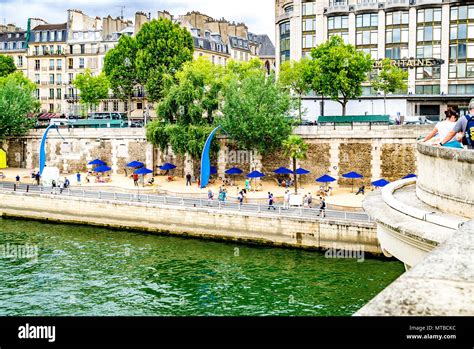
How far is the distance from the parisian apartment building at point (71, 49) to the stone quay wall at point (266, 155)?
2556 cm

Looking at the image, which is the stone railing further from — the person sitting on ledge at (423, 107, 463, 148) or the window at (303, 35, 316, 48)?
the window at (303, 35, 316, 48)

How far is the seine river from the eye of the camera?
1005 inches

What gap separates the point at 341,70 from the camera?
5550cm

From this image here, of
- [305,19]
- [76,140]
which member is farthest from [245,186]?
[305,19]

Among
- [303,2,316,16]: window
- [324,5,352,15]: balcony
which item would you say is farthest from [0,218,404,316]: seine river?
[303,2,316,16]: window

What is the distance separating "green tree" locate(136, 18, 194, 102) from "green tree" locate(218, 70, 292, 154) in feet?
70.5

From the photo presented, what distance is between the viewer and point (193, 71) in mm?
52812

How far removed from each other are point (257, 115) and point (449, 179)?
117 feet

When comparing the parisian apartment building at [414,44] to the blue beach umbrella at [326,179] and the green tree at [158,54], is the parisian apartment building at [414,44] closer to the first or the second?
the green tree at [158,54]

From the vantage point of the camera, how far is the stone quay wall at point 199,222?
35.2 meters

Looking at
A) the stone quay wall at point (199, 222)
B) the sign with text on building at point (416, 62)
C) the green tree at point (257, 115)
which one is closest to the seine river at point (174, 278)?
the stone quay wall at point (199, 222)
